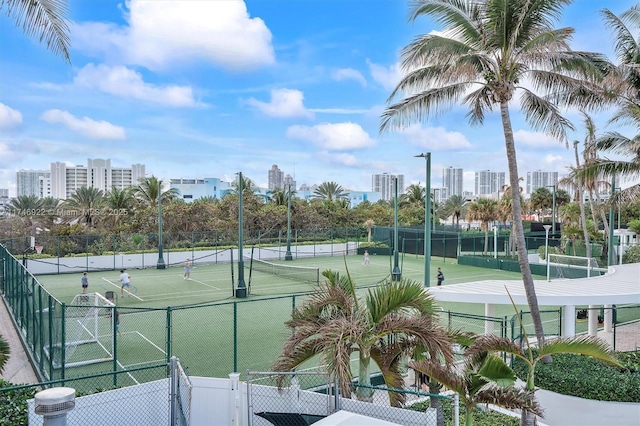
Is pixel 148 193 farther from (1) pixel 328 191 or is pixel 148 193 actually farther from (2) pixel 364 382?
(2) pixel 364 382

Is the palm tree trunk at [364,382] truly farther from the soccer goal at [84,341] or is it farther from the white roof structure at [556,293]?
the soccer goal at [84,341]

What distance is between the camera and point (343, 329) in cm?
838

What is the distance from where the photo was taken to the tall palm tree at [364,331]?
841 centimetres

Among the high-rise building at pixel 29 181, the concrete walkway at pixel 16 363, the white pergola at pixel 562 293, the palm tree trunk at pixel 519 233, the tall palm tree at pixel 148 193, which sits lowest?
the concrete walkway at pixel 16 363

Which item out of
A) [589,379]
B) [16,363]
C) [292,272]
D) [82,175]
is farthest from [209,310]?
[82,175]

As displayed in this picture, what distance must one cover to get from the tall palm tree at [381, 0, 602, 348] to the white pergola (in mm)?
1214

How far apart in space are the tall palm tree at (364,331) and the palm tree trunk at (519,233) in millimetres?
5428

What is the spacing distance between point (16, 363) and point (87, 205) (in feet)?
146

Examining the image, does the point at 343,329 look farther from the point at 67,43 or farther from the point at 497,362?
the point at 67,43

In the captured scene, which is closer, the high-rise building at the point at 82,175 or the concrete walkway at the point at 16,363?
the concrete walkway at the point at 16,363

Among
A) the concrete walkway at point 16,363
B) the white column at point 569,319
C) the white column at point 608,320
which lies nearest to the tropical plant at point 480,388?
the white column at point 569,319

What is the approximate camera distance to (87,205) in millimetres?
56781

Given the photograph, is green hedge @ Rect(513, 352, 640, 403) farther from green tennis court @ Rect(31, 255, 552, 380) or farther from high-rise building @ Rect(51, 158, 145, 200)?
high-rise building @ Rect(51, 158, 145, 200)

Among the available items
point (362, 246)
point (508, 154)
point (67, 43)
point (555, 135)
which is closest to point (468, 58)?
point (508, 154)
